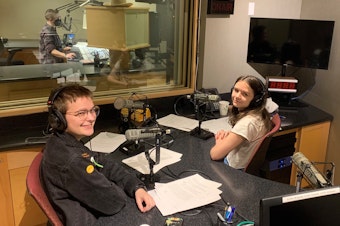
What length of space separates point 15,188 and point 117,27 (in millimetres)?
1202

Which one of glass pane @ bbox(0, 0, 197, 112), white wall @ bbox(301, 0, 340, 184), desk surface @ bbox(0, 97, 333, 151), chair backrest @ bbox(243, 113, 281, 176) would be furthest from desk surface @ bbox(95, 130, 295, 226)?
white wall @ bbox(301, 0, 340, 184)

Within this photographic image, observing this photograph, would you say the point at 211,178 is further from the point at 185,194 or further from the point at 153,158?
the point at 153,158

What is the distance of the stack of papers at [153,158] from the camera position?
5.42ft

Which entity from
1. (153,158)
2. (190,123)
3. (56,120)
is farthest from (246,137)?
(56,120)

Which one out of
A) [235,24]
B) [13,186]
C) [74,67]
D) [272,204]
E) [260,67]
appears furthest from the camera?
[260,67]

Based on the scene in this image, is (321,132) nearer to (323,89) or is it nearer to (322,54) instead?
(323,89)

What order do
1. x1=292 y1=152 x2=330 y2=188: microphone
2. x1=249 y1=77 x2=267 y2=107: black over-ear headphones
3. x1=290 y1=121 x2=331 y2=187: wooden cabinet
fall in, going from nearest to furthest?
x1=292 y1=152 x2=330 y2=188: microphone → x1=249 y1=77 x2=267 y2=107: black over-ear headphones → x1=290 y1=121 x2=331 y2=187: wooden cabinet

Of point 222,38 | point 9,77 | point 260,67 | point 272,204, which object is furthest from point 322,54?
point 9,77

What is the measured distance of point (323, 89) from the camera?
109 inches

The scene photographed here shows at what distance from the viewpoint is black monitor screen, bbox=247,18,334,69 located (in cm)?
256

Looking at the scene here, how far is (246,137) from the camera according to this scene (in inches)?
67.9

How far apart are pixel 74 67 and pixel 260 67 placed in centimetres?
160

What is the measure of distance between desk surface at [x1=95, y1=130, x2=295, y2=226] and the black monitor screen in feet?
3.63

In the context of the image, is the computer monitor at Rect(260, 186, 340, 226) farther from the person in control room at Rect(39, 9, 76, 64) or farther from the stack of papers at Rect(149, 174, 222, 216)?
the person in control room at Rect(39, 9, 76, 64)
